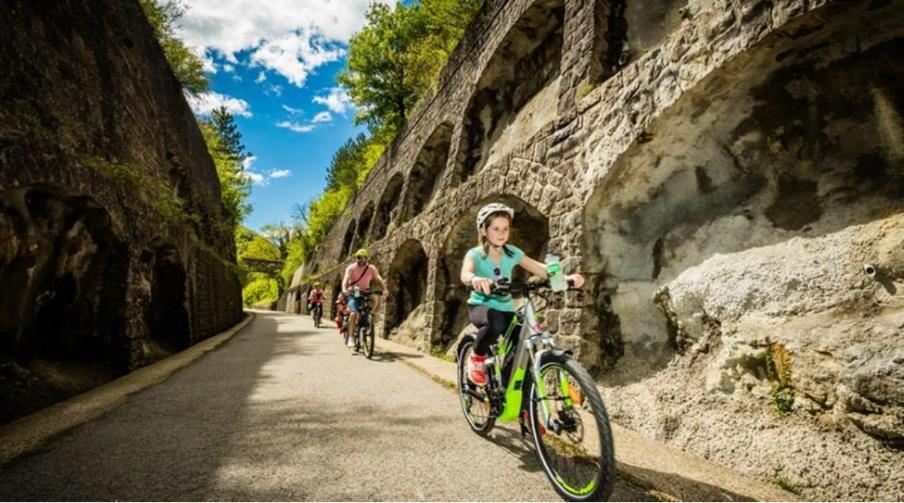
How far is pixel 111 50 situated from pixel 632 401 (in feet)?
28.6

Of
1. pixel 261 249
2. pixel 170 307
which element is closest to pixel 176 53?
pixel 170 307

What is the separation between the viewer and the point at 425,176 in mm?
13680

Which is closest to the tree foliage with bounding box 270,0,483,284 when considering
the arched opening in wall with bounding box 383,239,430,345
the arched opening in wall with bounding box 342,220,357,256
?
the arched opening in wall with bounding box 342,220,357,256

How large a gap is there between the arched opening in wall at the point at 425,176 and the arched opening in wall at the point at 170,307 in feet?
22.3

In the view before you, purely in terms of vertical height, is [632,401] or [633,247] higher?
[633,247]

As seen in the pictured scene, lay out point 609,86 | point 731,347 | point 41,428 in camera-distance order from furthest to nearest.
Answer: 1. point 609,86
2. point 731,347
3. point 41,428

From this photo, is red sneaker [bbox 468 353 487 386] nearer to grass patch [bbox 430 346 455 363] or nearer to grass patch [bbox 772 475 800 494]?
grass patch [bbox 772 475 800 494]

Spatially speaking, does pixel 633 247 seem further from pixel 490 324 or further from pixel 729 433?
pixel 490 324

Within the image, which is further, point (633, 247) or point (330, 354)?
Answer: point (330, 354)

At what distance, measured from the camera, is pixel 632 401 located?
154 inches

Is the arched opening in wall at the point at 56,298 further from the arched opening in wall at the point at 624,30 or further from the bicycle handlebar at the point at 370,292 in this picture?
the arched opening in wall at the point at 624,30

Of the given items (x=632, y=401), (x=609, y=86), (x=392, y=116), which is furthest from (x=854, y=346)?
(x=392, y=116)

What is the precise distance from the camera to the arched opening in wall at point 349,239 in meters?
22.3

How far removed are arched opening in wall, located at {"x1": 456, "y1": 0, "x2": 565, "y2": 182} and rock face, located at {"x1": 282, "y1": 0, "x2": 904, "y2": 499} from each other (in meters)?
1.89
